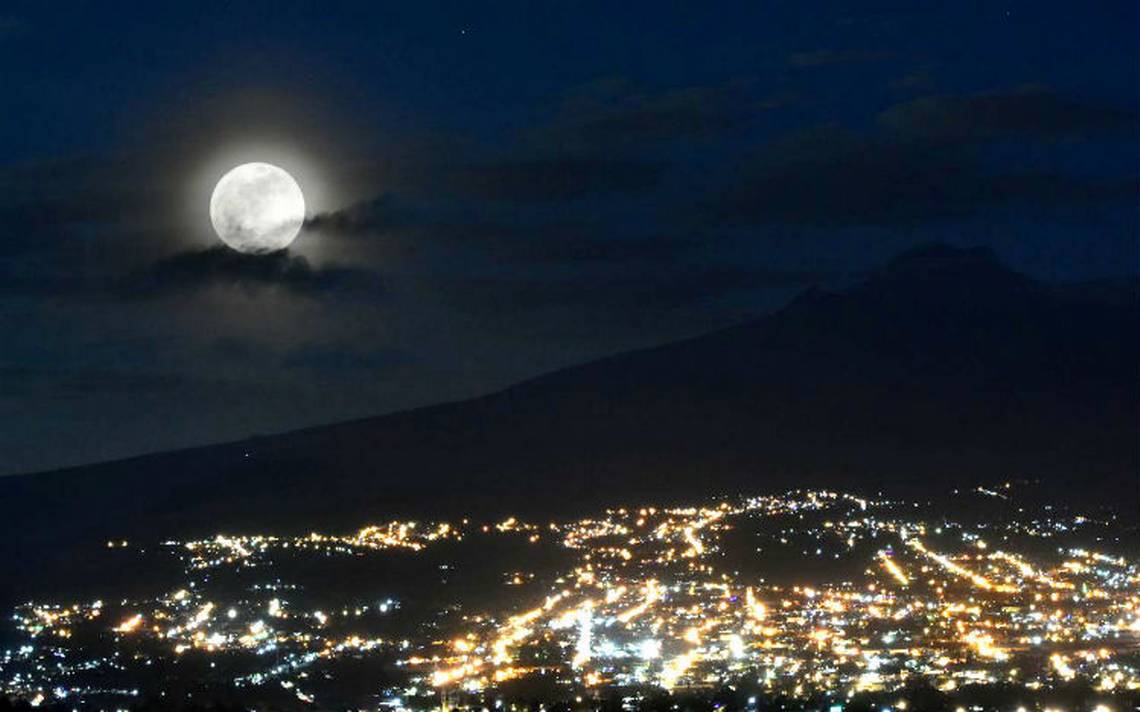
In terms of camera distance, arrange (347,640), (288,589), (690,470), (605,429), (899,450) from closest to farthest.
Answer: (347,640) < (288,589) < (690,470) < (899,450) < (605,429)

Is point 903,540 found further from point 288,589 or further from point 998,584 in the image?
point 288,589

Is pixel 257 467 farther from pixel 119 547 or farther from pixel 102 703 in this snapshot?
pixel 102 703

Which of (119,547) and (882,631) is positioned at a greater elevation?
(119,547)

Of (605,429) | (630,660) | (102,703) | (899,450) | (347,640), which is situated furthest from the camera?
(605,429)

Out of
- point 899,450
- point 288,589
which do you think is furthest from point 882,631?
point 899,450

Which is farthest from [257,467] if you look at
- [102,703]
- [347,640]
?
[102,703]

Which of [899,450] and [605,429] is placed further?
Answer: [605,429]
